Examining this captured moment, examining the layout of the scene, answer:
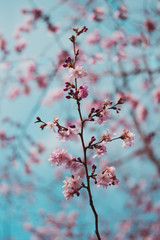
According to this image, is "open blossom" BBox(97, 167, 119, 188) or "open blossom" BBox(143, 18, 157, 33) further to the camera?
"open blossom" BBox(143, 18, 157, 33)

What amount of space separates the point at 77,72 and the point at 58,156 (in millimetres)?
646

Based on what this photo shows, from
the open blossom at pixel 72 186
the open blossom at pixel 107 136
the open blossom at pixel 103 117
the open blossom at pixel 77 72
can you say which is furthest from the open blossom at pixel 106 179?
the open blossom at pixel 77 72

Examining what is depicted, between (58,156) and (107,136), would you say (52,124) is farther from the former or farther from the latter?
(107,136)

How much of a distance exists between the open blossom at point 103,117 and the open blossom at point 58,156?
0.35 meters

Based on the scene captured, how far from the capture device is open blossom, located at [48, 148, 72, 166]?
5.21 ft

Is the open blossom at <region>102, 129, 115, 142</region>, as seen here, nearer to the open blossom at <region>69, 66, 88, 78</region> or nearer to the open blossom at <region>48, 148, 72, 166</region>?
the open blossom at <region>48, 148, 72, 166</region>

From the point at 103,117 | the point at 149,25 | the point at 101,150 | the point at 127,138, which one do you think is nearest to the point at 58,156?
the point at 101,150

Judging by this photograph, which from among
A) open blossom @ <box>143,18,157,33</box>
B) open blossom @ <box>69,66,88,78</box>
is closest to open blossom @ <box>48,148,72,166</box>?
open blossom @ <box>69,66,88,78</box>

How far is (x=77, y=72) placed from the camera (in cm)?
159

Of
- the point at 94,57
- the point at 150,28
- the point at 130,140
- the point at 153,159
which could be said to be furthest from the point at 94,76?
the point at 130,140

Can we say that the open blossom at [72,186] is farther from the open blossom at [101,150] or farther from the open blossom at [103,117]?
the open blossom at [103,117]

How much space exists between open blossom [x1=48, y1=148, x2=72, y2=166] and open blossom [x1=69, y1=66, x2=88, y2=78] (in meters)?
0.57

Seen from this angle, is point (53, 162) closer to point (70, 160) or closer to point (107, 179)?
point (70, 160)

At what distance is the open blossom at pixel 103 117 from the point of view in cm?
161
